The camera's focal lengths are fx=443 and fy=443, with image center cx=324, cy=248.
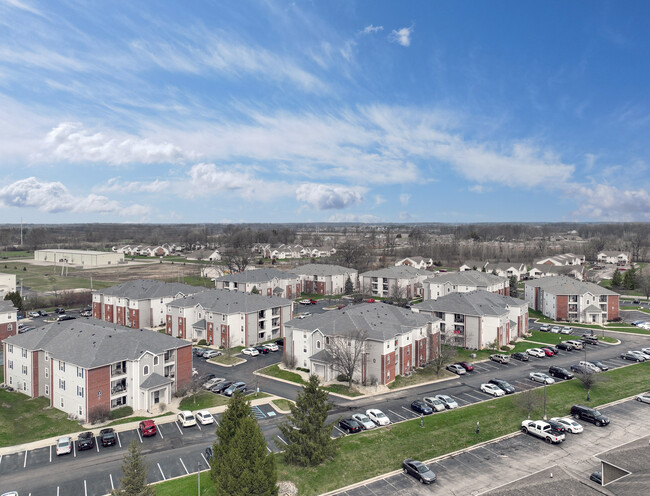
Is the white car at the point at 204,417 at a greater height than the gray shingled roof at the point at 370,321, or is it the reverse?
the gray shingled roof at the point at 370,321

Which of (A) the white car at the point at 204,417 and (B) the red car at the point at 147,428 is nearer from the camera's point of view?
(B) the red car at the point at 147,428

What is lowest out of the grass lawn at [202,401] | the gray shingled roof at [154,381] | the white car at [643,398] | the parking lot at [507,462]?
the grass lawn at [202,401]

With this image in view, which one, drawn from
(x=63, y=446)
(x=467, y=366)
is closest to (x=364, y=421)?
(x=467, y=366)

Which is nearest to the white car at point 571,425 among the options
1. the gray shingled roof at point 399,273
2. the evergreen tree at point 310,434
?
the evergreen tree at point 310,434

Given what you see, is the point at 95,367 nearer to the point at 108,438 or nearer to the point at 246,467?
the point at 108,438

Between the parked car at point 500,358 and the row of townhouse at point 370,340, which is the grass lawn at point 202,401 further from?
the parked car at point 500,358

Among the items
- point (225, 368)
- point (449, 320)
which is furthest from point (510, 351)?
point (225, 368)
